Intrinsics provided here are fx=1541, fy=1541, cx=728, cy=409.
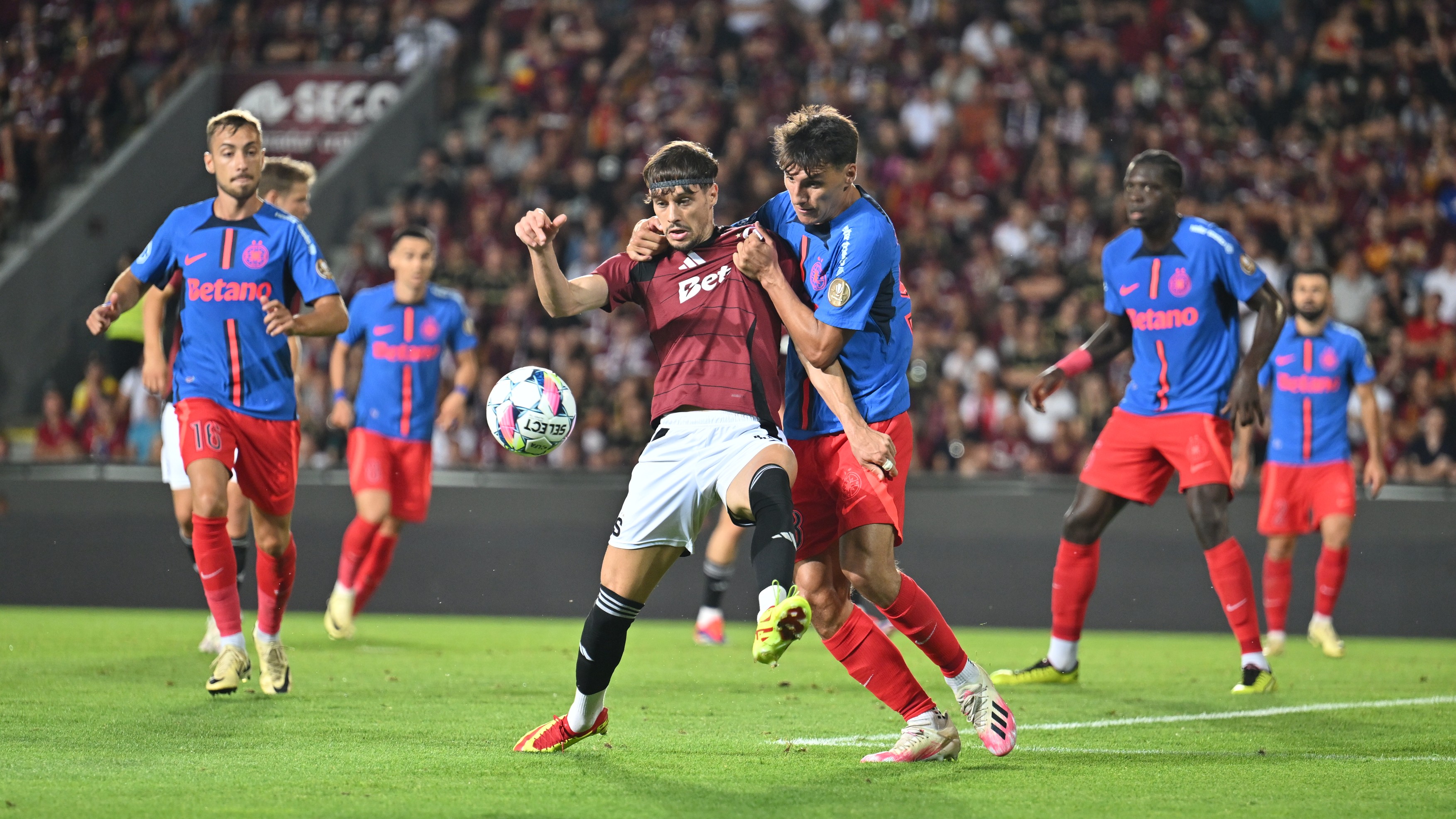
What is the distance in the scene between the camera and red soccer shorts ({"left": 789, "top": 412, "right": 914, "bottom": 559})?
507 centimetres

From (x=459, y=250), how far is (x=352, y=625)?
23.6 feet

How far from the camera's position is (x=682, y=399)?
5023 mm

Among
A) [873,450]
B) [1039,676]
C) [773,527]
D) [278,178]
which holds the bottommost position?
[1039,676]

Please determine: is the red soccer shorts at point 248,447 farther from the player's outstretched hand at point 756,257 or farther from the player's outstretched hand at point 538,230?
the player's outstretched hand at point 756,257

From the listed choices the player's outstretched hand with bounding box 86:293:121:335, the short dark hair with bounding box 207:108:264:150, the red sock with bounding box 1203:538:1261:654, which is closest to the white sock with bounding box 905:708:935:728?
the red sock with bounding box 1203:538:1261:654

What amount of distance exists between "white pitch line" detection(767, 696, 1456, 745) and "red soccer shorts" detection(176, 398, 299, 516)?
2.67m

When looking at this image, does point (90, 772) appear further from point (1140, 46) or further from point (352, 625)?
point (1140, 46)

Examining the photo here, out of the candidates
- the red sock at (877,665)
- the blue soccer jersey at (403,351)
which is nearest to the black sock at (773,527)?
the red sock at (877,665)

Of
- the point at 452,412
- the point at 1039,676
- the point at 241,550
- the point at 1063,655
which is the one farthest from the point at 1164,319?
the point at 241,550

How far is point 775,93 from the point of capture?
1764 centimetres

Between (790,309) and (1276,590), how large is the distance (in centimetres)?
620

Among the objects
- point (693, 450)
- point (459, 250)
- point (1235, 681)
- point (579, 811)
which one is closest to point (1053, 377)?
point (1235, 681)

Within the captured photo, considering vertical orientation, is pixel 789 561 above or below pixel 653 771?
above

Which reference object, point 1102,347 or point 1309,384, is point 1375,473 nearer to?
point 1309,384
